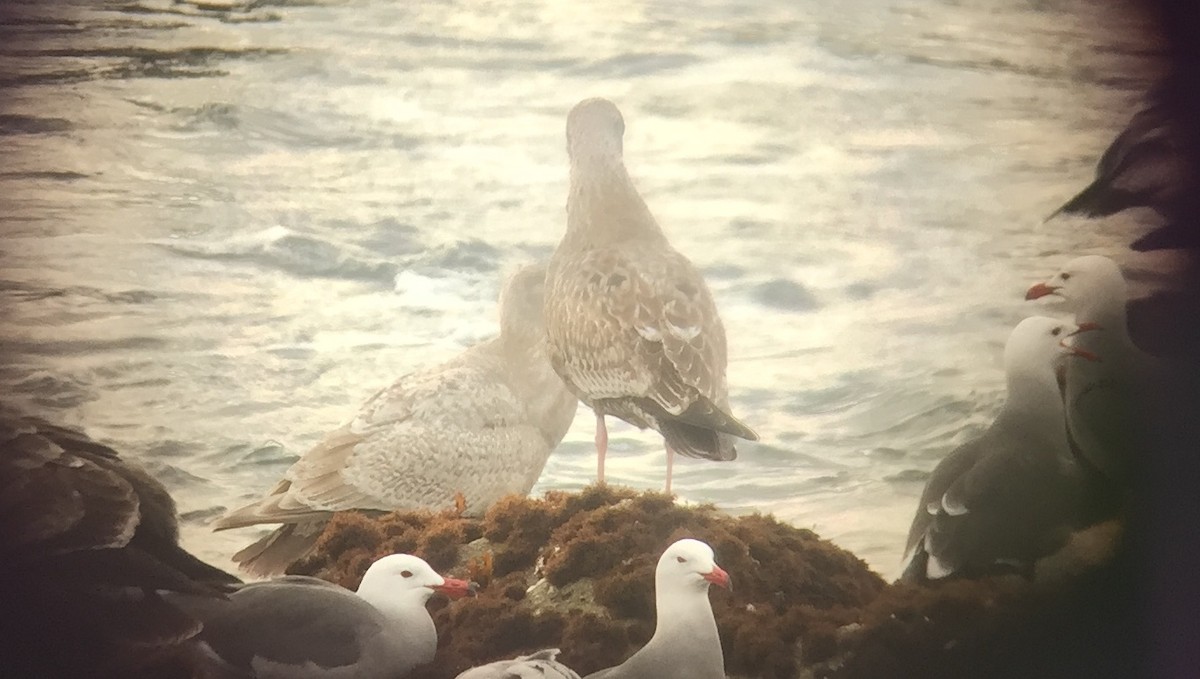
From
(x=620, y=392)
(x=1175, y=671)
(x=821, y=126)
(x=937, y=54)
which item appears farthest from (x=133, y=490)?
(x=1175, y=671)

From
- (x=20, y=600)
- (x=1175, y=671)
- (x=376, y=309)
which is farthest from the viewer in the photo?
(x=1175, y=671)

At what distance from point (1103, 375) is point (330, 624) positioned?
1791 millimetres

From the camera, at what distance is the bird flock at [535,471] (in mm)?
2262

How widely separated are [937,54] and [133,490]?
1.99 metres

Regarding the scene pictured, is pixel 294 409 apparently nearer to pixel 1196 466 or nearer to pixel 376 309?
pixel 376 309

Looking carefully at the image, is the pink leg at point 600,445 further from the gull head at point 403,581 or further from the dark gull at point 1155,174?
the dark gull at point 1155,174

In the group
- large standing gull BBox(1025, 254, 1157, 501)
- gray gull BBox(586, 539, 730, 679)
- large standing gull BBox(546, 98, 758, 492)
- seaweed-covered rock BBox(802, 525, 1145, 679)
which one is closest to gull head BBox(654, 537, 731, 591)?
gray gull BBox(586, 539, 730, 679)

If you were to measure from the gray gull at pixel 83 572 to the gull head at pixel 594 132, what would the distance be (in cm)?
116

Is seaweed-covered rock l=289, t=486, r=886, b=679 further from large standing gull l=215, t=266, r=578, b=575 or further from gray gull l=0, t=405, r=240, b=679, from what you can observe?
gray gull l=0, t=405, r=240, b=679

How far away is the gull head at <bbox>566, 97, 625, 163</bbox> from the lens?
8.22ft

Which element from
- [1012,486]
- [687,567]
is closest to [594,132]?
[687,567]

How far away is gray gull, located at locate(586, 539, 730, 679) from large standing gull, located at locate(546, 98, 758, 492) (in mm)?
228

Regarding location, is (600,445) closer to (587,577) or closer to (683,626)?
(587,577)

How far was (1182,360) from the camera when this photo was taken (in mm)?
2684
